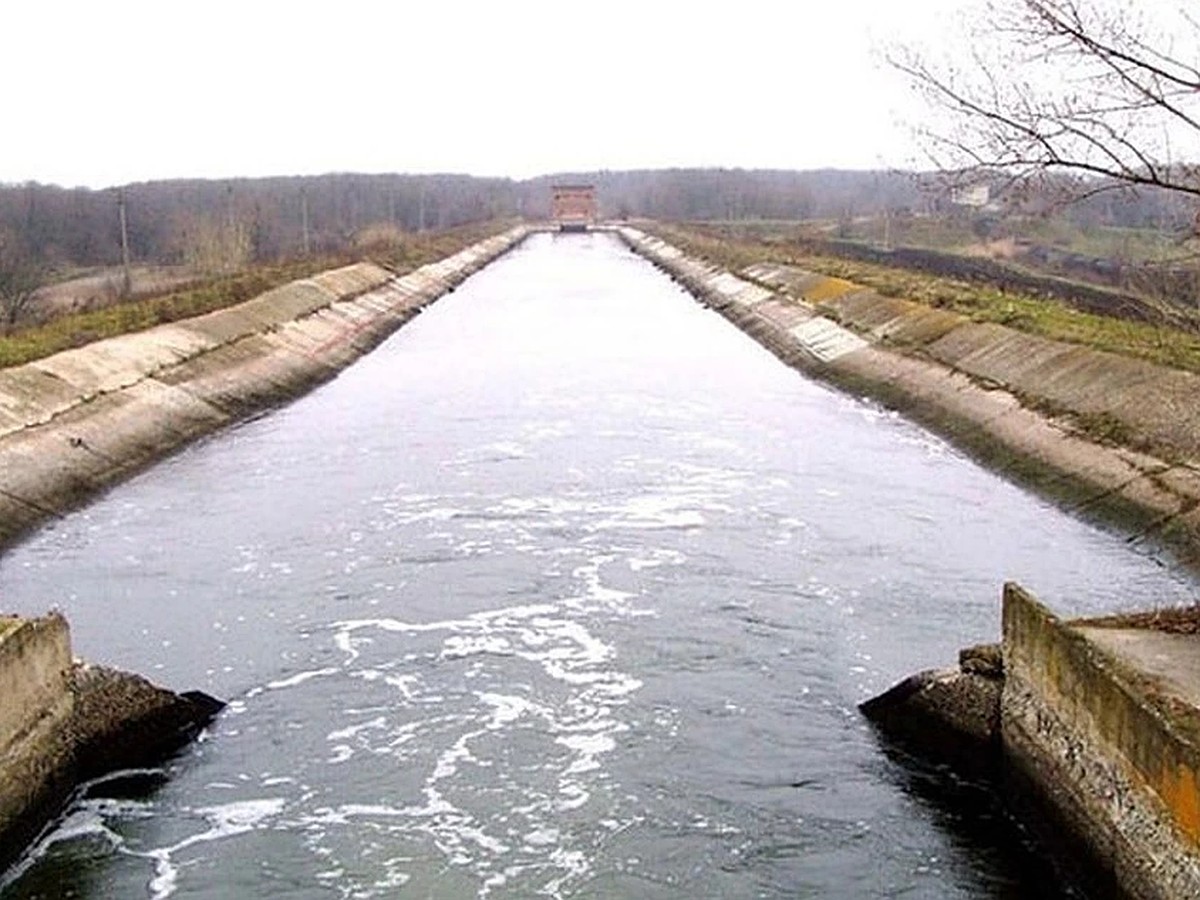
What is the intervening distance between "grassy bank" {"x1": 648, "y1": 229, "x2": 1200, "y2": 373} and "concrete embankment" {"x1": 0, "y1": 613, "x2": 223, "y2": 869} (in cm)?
783

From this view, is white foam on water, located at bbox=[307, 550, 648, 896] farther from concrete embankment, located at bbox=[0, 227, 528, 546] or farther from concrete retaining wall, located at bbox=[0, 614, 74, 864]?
concrete embankment, located at bbox=[0, 227, 528, 546]

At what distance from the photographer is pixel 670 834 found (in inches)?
344

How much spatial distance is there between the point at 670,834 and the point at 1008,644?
8.55 ft

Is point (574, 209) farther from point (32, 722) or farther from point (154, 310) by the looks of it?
point (32, 722)

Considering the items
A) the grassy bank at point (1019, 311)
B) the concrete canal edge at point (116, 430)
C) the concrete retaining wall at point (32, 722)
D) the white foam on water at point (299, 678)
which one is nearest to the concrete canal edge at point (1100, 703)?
the grassy bank at point (1019, 311)

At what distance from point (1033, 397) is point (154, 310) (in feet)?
65.8

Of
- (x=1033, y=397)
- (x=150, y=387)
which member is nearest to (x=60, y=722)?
(x=150, y=387)

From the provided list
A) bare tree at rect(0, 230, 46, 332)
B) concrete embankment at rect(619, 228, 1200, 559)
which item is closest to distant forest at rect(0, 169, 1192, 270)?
concrete embankment at rect(619, 228, 1200, 559)

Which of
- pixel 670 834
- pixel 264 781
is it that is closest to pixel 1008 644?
pixel 670 834

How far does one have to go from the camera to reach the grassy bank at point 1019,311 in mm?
19609

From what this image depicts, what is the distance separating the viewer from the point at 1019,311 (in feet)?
94.0

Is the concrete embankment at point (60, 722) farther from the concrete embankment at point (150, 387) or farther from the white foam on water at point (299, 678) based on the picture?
the concrete embankment at point (150, 387)

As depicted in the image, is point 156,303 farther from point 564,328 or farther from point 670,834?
point 670,834

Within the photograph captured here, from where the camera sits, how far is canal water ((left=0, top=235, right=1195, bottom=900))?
27.9 ft
